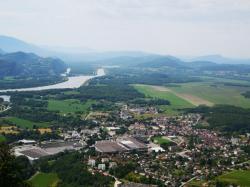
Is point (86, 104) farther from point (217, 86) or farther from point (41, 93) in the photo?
point (217, 86)

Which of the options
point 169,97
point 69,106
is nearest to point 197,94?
point 169,97

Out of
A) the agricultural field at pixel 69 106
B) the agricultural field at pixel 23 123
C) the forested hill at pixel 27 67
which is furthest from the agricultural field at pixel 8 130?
the forested hill at pixel 27 67

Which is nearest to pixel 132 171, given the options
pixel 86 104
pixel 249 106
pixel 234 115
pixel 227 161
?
pixel 227 161

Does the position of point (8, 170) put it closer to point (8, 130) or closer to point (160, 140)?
point (160, 140)

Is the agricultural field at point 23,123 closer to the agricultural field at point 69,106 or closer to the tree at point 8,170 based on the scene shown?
the agricultural field at point 69,106

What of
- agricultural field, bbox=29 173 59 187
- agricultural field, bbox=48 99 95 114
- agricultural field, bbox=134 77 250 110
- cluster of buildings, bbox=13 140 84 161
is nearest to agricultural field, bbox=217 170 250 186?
agricultural field, bbox=29 173 59 187

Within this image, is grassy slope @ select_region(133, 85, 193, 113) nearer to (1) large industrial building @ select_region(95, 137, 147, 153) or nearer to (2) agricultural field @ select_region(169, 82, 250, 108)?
(2) agricultural field @ select_region(169, 82, 250, 108)
